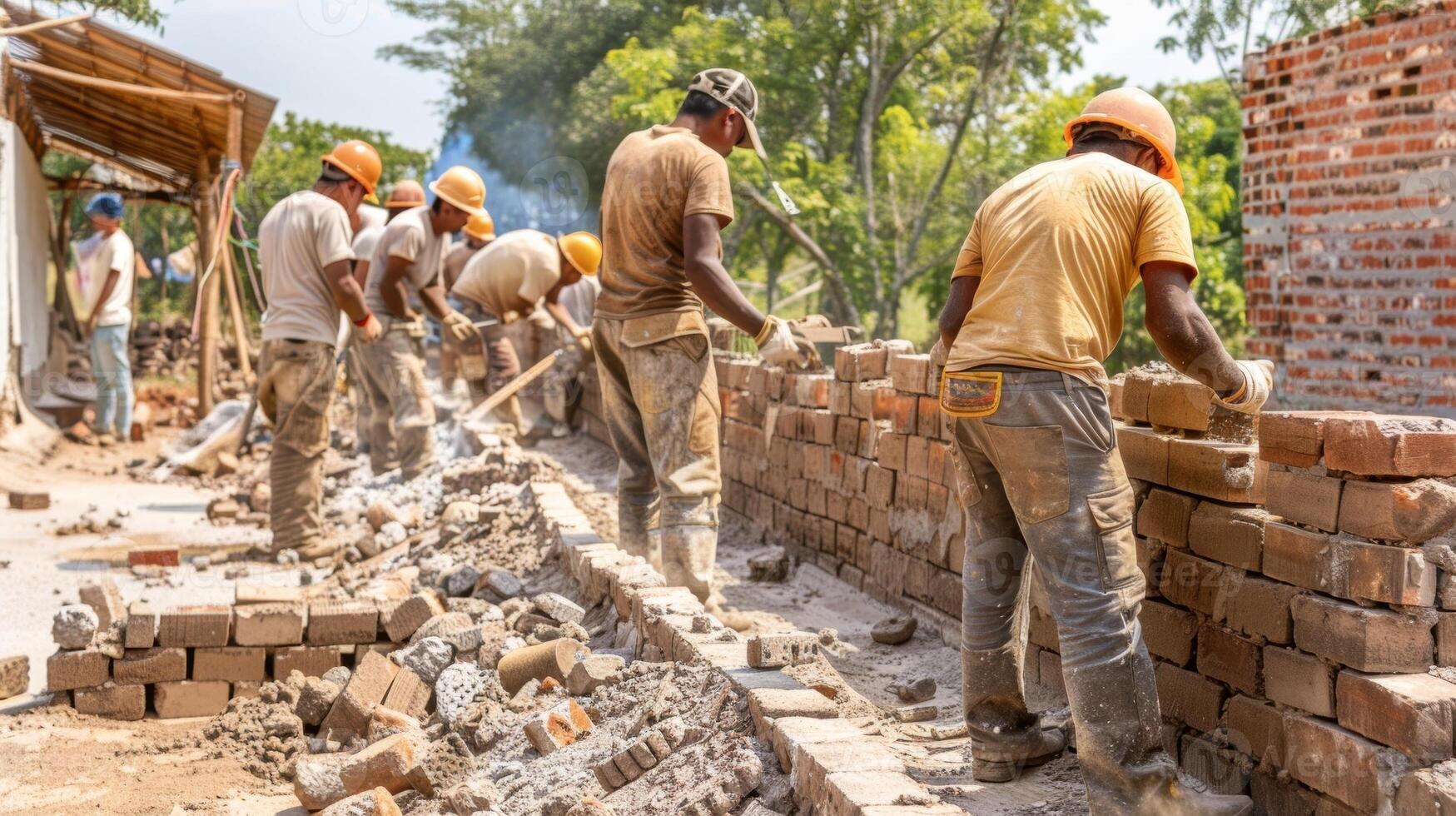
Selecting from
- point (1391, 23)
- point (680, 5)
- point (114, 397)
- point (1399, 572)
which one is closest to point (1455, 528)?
point (1399, 572)

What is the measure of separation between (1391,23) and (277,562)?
6.65 meters

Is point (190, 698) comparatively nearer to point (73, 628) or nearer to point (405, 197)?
point (73, 628)

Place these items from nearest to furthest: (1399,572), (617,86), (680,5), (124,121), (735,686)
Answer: (1399,572) < (735,686) < (124,121) < (617,86) < (680,5)

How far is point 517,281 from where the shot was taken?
357 inches

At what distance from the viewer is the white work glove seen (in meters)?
2.86

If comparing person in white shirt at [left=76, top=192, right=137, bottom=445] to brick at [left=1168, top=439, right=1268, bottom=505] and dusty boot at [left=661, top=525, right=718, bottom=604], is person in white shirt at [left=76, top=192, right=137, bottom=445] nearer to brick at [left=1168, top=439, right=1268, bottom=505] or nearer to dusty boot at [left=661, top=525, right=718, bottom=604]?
dusty boot at [left=661, top=525, right=718, bottom=604]

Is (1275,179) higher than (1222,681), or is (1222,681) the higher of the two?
(1275,179)

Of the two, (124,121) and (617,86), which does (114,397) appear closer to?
(124,121)

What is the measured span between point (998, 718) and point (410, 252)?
5545mm

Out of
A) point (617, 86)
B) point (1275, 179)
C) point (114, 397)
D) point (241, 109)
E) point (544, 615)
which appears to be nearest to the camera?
point (544, 615)

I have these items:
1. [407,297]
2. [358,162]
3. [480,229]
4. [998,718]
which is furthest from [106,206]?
[998,718]

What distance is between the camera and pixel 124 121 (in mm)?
13211

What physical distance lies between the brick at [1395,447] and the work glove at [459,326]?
6.56m

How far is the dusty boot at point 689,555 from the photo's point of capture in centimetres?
469
